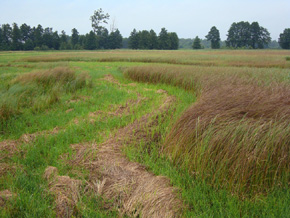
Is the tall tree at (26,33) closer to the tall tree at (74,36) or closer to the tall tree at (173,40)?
the tall tree at (74,36)

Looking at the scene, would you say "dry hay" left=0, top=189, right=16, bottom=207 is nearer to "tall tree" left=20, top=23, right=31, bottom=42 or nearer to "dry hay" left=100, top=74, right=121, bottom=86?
"dry hay" left=100, top=74, right=121, bottom=86

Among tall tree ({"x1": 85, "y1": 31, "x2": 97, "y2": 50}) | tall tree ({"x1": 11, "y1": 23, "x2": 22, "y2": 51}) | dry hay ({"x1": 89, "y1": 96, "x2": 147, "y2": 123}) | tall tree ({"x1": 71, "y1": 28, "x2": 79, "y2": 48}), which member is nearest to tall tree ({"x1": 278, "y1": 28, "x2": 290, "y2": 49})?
tall tree ({"x1": 85, "y1": 31, "x2": 97, "y2": 50})

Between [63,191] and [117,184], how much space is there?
0.61 meters

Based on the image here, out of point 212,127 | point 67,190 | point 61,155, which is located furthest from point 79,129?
point 212,127

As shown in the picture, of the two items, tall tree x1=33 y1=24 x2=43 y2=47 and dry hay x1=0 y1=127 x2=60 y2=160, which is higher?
tall tree x1=33 y1=24 x2=43 y2=47

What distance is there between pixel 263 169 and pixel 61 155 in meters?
2.79

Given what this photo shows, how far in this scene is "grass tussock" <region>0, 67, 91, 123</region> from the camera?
5030mm

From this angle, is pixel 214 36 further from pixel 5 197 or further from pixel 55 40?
pixel 5 197

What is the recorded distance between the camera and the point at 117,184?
8.47ft

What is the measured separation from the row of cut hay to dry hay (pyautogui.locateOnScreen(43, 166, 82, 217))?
1396 mm

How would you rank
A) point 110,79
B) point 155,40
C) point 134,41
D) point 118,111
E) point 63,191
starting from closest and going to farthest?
1. point 63,191
2. point 118,111
3. point 110,79
4. point 155,40
5. point 134,41

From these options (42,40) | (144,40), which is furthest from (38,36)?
(144,40)

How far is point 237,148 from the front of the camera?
2.55 metres

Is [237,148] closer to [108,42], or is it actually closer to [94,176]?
[94,176]
